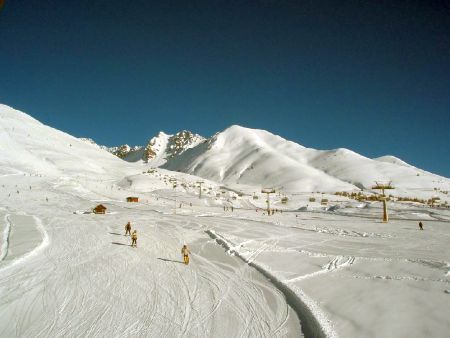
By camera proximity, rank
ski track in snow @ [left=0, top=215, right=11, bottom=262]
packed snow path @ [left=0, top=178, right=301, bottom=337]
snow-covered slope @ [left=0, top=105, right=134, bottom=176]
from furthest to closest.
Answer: snow-covered slope @ [left=0, top=105, right=134, bottom=176] → ski track in snow @ [left=0, top=215, right=11, bottom=262] → packed snow path @ [left=0, top=178, right=301, bottom=337]

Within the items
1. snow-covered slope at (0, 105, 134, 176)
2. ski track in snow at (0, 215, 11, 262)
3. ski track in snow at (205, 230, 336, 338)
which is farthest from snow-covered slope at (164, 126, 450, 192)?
ski track in snow at (205, 230, 336, 338)

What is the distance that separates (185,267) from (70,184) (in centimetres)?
6098

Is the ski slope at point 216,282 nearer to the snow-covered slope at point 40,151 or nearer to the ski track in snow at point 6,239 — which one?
the ski track in snow at point 6,239

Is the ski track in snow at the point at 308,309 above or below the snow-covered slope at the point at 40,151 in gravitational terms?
below

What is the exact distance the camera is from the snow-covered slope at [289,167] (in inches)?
4481

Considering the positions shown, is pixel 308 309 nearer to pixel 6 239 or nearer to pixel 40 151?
A: pixel 6 239

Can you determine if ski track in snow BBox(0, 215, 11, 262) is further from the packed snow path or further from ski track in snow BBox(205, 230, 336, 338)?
ski track in snow BBox(205, 230, 336, 338)

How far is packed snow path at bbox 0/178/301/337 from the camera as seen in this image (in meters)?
10.6

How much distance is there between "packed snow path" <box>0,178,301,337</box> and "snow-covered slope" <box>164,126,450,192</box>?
93.1 meters

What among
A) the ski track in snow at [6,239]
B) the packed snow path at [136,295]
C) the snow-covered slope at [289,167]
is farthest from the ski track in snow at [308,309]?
the snow-covered slope at [289,167]

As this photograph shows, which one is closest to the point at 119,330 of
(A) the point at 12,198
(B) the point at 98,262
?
(B) the point at 98,262

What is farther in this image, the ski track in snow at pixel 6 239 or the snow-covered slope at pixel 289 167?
the snow-covered slope at pixel 289 167

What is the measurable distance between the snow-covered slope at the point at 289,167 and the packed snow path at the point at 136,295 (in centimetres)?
9312

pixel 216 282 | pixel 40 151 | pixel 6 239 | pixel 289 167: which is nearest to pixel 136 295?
pixel 216 282
